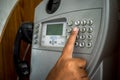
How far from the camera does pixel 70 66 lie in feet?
1.63

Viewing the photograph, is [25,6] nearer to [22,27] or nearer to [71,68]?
[22,27]

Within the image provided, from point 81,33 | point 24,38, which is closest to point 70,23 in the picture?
point 81,33

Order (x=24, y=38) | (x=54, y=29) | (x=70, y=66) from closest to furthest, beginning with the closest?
(x=70, y=66) → (x=54, y=29) → (x=24, y=38)

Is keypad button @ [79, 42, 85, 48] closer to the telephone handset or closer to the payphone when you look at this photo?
the payphone

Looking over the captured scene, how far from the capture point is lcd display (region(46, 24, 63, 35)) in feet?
1.94

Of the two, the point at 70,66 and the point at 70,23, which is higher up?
the point at 70,23

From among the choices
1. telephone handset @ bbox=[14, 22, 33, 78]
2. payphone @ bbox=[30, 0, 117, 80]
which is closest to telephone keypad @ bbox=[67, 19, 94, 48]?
payphone @ bbox=[30, 0, 117, 80]

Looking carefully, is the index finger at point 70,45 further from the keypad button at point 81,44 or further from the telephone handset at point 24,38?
the telephone handset at point 24,38

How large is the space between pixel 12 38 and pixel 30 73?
0.91 ft

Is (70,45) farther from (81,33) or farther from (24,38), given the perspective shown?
(24,38)

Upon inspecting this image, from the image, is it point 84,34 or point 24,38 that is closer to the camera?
point 84,34

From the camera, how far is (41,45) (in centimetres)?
65

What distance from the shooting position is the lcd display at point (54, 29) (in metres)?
0.59

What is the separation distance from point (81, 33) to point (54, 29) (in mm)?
123
